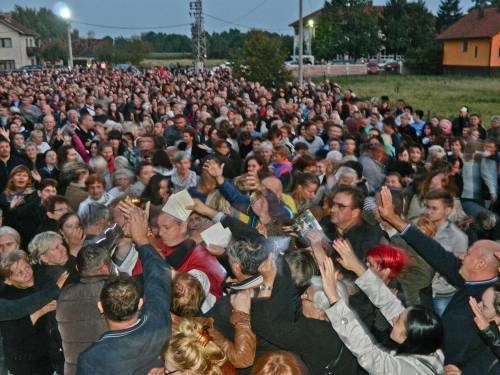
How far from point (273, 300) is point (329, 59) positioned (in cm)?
6883

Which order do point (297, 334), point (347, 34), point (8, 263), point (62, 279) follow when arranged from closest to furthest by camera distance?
point (297, 334) → point (8, 263) → point (62, 279) → point (347, 34)

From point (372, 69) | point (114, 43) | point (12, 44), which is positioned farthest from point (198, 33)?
point (114, 43)

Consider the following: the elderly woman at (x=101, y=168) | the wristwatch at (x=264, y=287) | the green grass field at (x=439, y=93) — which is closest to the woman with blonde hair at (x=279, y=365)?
the wristwatch at (x=264, y=287)

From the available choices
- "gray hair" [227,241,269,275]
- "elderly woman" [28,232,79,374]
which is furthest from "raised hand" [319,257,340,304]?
"elderly woman" [28,232,79,374]

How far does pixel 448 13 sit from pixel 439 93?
170 ft

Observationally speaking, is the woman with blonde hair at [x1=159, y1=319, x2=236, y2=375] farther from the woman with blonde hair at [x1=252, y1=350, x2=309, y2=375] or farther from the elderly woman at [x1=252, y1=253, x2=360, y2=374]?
the elderly woman at [x1=252, y1=253, x2=360, y2=374]

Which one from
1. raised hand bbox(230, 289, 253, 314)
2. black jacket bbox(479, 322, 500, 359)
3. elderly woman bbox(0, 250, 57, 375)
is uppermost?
raised hand bbox(230, 289, 253, 314)

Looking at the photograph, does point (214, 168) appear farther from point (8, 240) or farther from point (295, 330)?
point (295, 330)

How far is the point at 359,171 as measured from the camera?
24.6ft

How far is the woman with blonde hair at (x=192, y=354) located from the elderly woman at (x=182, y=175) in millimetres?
4959

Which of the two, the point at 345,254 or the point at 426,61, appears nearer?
the point at 345,254

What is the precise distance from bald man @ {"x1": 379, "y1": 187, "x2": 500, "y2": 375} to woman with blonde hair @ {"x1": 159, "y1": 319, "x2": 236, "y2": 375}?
160cm

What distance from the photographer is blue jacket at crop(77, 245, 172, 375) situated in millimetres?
3039

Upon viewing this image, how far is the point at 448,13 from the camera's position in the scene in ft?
262
